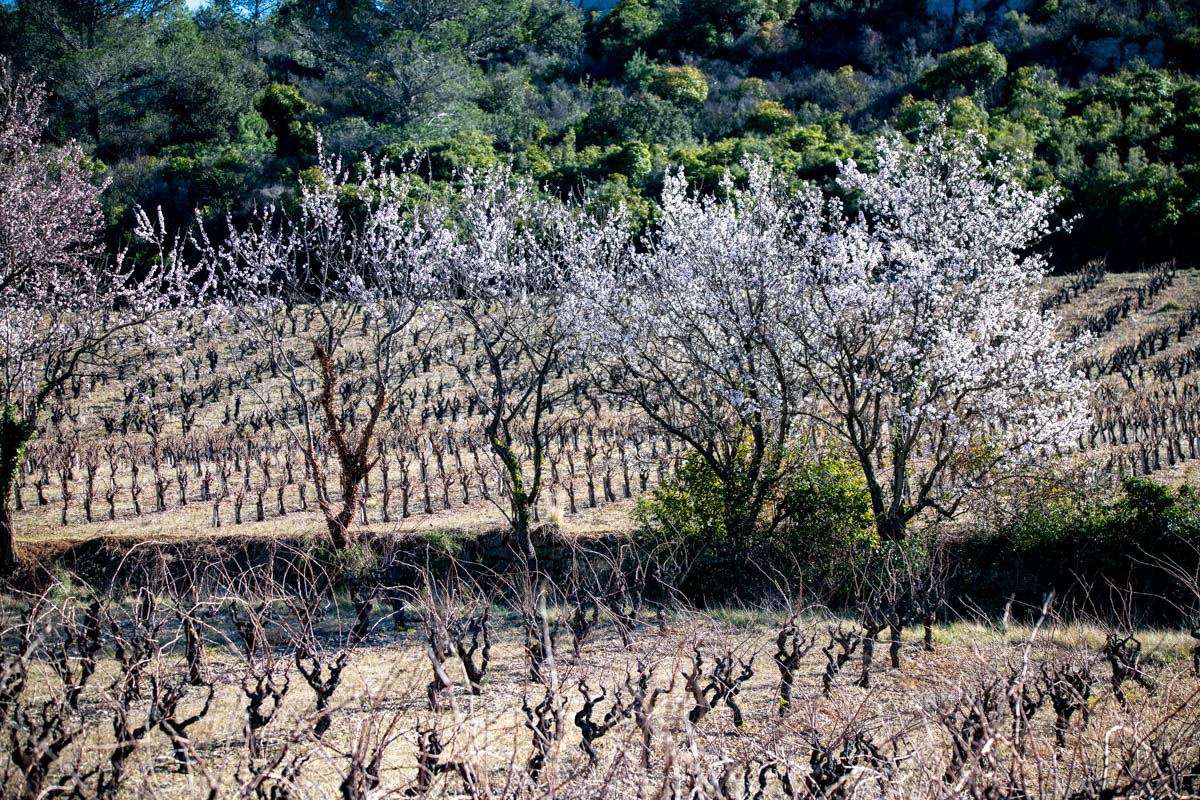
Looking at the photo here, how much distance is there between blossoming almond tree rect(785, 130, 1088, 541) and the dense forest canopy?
62.4 ft

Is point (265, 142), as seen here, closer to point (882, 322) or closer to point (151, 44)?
point (151, 44)

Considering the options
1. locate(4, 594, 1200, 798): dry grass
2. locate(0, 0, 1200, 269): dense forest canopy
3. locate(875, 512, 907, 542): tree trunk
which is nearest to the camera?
locate(4, 594, 1200, 798): dry grass

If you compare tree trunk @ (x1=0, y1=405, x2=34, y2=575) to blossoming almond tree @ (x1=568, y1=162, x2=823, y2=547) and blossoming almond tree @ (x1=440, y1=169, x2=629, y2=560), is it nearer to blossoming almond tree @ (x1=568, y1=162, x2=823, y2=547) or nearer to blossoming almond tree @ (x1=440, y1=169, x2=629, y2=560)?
blossoming almond tree @ (x1=440, y1=169, x2=629, y2=560)

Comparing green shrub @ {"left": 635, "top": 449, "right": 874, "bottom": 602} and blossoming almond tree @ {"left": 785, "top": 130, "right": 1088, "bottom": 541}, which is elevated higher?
blossoming almond tree @ {"left": 785, "top": 130, "right": 1088, "bottom": 541}

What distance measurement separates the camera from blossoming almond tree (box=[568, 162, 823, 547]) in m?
12.8

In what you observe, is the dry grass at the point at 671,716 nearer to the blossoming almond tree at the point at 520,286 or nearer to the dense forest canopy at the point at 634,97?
the blossoming almond tree at the point at 520,286

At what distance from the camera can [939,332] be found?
11.2 m

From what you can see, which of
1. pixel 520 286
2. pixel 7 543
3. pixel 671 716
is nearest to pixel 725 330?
pixel 520 286

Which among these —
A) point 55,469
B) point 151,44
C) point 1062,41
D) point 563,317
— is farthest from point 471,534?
point 1062,41

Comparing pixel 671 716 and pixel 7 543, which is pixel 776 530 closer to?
pixel 671 716

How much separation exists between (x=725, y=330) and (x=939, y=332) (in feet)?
9.55

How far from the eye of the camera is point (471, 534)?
46.6 ft

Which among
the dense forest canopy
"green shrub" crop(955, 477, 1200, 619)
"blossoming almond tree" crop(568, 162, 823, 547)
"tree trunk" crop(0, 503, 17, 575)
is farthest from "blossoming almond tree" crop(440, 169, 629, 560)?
the dense forest canopy

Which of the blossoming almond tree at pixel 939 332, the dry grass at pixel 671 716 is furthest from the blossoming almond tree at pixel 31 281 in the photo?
the blossoming almond tree at pixel 939 332
